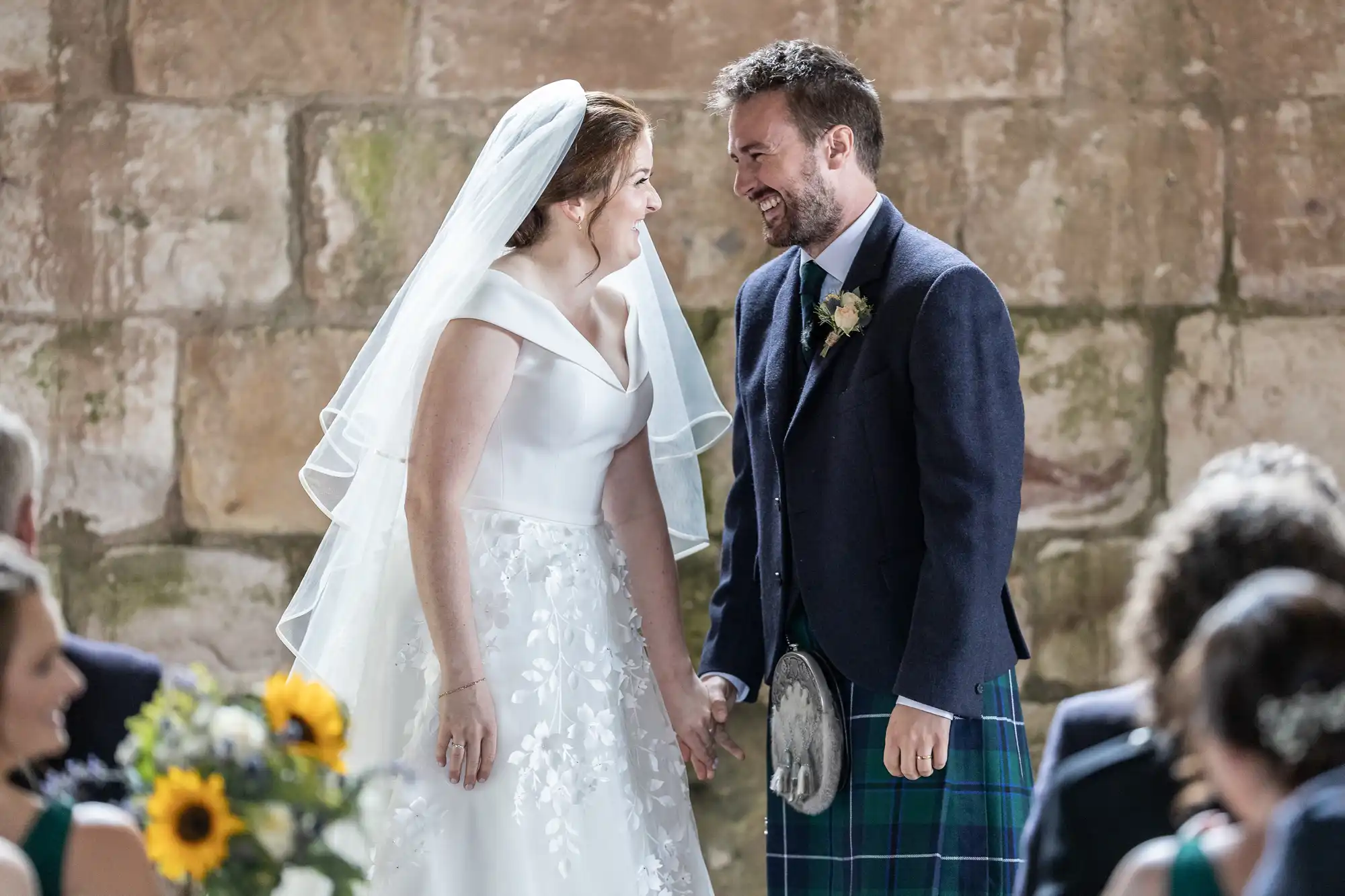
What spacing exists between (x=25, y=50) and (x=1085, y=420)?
2.47 m

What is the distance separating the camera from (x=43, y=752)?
143 centimetres

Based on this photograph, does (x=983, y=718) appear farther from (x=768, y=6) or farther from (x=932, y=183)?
(x=768, y=6)

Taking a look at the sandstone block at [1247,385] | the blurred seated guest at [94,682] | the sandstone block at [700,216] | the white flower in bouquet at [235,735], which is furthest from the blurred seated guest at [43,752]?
the sandstone block at [1247,385]

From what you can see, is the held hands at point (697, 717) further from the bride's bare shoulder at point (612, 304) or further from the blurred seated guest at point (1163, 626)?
the blurred seated guest at point (1163, 626)

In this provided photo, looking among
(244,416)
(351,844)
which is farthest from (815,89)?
(244,416)

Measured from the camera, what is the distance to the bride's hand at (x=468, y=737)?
2.29 metres

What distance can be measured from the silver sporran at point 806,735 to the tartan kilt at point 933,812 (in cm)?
4

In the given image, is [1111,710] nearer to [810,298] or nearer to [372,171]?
[810,298]

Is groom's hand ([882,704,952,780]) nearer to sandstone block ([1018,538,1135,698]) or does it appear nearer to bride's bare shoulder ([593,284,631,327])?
bride's bare shoulder ([593,284,631,327])

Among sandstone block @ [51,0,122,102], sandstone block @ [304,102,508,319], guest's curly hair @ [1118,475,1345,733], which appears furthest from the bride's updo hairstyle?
sandstone block @ [51,0,122,102]

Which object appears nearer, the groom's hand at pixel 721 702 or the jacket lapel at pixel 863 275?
the jacket lapel at pixel 863 275

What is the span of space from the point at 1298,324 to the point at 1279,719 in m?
2.45

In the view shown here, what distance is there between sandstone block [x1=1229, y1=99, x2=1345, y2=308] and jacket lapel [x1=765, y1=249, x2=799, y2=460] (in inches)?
52.2

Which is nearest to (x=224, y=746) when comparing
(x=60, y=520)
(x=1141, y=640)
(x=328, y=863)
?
(x=328, y=863)
